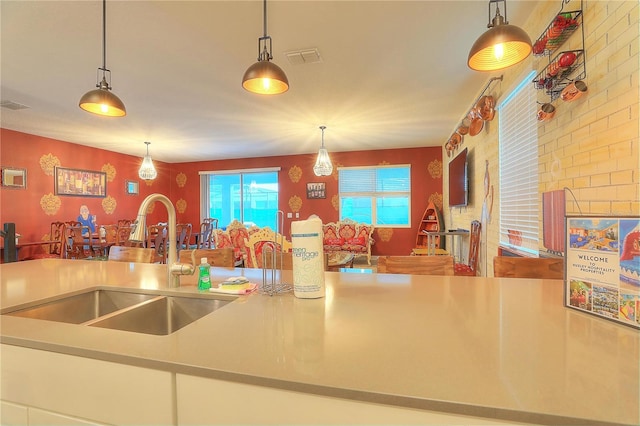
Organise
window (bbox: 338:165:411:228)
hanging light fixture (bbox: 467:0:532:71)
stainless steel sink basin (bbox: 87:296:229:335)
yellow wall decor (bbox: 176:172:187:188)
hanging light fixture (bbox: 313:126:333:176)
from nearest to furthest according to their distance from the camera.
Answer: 1. stainless steel sink basin (bbox: 87:296:229:335)
2. hanging light fixture (bbox: 467:0:532:71)
3. hanging light fixture (bbox: 313:126:333:176)
4. window (bbox: 338:165:411:228)
5. yellow wall decor (bbox: 176:172:187:188)

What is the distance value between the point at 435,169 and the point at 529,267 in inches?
221

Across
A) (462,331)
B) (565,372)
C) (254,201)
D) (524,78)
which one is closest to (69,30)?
(462,331)

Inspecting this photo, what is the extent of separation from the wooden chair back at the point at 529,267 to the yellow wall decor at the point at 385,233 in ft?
18.1

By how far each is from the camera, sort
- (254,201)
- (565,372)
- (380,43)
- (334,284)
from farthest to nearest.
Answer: (254,201)
(380,43)
(334,284)
(565,372)

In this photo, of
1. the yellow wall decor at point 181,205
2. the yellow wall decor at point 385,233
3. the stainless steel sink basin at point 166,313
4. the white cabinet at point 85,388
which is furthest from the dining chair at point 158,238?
the yellow wall decor at point 385,233

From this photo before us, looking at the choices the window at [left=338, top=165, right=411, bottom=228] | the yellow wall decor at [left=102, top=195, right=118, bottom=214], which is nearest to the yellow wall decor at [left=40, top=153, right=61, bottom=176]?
the yellow wall decor at [left=102, top=195, right=118, bottom=214]

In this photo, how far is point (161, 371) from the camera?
2.10ft

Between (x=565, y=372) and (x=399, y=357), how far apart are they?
0.31 metres

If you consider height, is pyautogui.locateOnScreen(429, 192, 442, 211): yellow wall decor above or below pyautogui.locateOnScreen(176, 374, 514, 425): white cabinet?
above

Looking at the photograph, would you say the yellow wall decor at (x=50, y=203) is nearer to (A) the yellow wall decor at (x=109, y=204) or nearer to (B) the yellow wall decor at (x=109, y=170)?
(A) the yellow wall decor at (x=109, y=204)

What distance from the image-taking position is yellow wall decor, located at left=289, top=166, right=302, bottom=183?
24.6 feet

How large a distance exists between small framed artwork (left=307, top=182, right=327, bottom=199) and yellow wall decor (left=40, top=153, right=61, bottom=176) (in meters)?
5.05

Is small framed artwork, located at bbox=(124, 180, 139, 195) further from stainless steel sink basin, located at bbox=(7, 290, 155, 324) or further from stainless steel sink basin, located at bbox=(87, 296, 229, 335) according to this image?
stainless steel sink basin, located at bbox=(87, 296, 229, 335)

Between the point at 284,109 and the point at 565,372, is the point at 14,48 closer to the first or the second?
the point at 284,109
